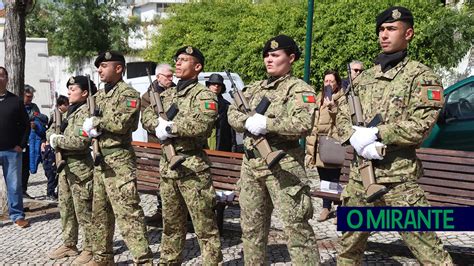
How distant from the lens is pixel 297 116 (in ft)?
13.6

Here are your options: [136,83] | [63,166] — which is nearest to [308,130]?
[63,166]

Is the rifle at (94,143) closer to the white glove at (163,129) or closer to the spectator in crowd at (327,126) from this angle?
the white glove at (163,129)

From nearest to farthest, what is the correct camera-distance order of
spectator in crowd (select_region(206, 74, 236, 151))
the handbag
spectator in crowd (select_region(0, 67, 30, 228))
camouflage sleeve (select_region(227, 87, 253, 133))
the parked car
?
camouflage sleeve (select_region(227, 87, 253, 133)), the handbag, spectator in crowd (select_region(0, 67, 30, 228)), spectator in crowd (select_region(206, 74, 236, 151)), the parked car

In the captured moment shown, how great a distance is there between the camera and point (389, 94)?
12.4 ft

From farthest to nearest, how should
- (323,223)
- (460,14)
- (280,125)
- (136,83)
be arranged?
1. (460,14)
2. (136,83)
3. (323,223)
4. (280,125)

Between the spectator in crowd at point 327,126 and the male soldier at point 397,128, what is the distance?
2.89m

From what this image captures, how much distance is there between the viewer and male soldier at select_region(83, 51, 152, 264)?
5.01 m

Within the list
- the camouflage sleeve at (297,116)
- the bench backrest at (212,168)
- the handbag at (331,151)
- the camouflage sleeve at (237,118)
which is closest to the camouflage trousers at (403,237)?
the camouflage sleeve at (297,116)

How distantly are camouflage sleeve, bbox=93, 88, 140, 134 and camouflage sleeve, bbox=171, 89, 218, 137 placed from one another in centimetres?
51

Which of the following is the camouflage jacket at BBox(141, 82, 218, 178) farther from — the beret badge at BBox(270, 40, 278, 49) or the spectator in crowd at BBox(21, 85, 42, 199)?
the spectator in crowd at BBox(21, 85, 42, 199)

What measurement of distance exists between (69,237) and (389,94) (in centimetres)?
357

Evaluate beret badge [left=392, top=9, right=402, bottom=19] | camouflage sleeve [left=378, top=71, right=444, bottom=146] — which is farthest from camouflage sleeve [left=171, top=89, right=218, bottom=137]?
beret badge [left=392, top=9, right=402, bottom=19]

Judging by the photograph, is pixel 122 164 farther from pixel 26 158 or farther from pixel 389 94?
pixel 26 158

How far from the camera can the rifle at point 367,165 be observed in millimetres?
3631
